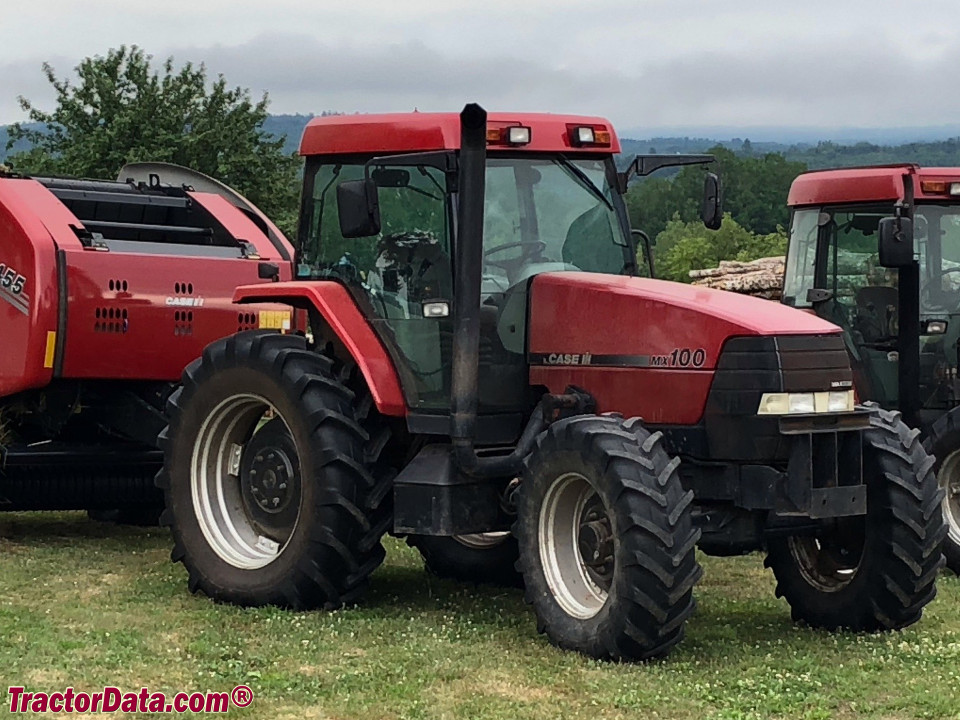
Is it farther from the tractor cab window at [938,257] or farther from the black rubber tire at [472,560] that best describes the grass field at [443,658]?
the tractor cab window at [938,257]

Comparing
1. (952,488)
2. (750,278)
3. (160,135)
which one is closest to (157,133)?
(160,135)

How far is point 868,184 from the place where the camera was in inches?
434

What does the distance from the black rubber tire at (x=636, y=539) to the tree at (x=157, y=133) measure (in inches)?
919

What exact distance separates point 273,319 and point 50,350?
1477 mm

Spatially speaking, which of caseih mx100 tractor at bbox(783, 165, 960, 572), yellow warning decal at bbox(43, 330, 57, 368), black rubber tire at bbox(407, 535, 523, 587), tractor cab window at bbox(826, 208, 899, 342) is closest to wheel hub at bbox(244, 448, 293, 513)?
black rubber tire at bbox(407, 535, 523, 587)

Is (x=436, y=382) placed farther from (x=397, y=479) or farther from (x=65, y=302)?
(x=65, y=302)

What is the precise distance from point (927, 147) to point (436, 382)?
85.4 meters

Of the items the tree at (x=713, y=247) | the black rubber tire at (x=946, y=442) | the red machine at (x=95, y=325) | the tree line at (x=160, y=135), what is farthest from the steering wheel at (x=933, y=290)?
the tree at (x=713, y=247)

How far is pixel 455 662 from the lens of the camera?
6.94 m

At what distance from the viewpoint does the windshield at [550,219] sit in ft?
26.1

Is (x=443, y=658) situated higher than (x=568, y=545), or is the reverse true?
(x=568, y=545)

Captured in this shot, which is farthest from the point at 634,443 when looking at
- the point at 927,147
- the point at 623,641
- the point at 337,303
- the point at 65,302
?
the point at 927,147

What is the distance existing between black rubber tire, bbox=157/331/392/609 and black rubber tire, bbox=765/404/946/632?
7.37 feet

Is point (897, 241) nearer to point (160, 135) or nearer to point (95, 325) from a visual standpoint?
point (95, 325)
